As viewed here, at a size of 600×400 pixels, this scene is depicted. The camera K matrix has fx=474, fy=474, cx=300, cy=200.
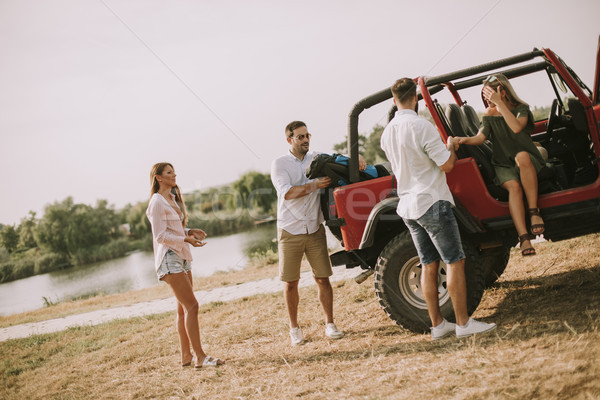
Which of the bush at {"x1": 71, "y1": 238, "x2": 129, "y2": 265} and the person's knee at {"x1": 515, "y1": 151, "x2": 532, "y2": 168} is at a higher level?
the person's knee at {"x1": 515, "y1": 151, "x2": 532, "y2": 168}

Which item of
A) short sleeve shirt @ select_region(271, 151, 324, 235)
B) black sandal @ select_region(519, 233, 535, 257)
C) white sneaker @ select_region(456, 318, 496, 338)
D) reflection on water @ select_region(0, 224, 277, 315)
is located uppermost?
short sleeve shirt @ select_region(271, 151, 324, 235)

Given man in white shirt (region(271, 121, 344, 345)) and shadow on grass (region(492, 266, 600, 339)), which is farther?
man in white shirt (region(271, 121, 344, 345))

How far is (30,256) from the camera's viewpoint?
30234mm

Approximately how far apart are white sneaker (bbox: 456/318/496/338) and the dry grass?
7 cm

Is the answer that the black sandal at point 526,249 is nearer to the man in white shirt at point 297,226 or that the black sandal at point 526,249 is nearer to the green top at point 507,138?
the green top at point 507,138

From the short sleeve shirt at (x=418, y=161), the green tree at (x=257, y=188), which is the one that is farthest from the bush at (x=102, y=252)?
the short sleeve shirt at (x=418, y=161)

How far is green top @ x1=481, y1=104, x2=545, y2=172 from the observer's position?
3.91m

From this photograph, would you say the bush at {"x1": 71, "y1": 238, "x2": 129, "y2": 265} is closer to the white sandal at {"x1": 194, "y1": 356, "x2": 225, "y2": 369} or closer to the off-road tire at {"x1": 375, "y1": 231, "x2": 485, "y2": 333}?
the white sandal at {"x1": 194, "y1": 356, "x2": 225, "y2": 369}

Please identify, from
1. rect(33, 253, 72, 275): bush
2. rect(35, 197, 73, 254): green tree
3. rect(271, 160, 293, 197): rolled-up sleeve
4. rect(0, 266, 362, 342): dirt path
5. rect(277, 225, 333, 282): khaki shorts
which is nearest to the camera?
rect(271, 160, 293, 197): rolled-up sleeve

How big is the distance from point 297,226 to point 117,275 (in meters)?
21.6

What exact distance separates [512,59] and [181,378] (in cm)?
421

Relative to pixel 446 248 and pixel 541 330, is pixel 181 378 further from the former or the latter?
pixel 541 330

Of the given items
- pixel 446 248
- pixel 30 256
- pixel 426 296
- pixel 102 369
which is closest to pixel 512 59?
pixel 446 248

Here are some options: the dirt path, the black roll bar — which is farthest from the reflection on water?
the black roll bar
